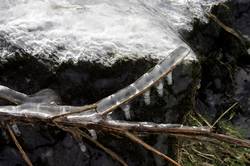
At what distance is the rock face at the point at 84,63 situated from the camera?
2004 millimetres

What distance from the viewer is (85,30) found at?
212 centimetres

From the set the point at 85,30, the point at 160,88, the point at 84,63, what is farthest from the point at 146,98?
the point at 85,30

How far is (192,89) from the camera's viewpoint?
2.22 meters

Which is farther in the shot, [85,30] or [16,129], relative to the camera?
[85,30]

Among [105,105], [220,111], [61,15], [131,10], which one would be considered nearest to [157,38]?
[131,10]

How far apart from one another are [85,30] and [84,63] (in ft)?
0.63

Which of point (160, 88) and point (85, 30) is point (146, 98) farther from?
point (85, 30)

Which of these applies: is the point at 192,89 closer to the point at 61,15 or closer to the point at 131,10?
the point at 131,10

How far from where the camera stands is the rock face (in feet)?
6.57

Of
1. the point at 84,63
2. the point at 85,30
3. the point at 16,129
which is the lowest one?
the point at 16,129

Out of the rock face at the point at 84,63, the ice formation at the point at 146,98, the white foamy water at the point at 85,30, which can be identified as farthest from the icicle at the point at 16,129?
the ice formation at the point at 146,98

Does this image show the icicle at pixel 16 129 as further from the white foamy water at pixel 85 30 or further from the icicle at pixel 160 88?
the icicle at pixel 160 88

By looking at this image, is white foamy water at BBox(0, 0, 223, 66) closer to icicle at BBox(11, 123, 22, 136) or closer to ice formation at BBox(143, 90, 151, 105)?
ice formation at BBox(143, 90, 151, 105)

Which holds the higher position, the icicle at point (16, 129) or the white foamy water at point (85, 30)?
the white foamy water at point (85, 30)
